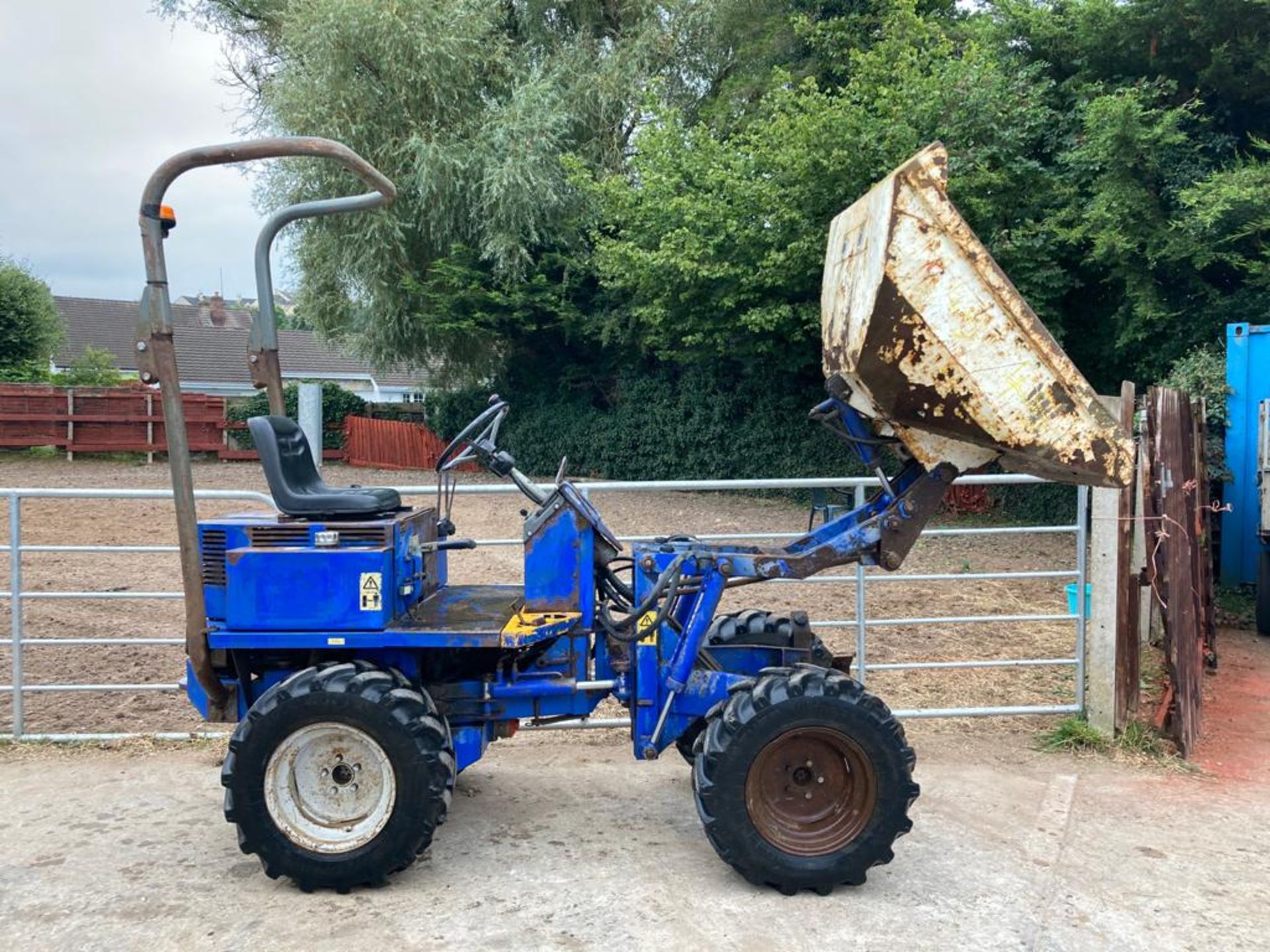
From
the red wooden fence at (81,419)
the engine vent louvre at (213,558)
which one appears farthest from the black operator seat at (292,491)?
the red wooden fence at (81,419)

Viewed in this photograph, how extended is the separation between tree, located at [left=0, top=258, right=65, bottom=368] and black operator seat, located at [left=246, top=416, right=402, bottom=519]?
27.7 meters

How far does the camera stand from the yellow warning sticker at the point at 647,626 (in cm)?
402

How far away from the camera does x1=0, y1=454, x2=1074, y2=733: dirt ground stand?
645cm

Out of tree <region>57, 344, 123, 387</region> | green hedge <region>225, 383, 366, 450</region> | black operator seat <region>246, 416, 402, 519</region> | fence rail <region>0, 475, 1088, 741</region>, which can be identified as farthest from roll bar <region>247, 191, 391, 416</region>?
tree <region>57, 344, 123, 387</region>

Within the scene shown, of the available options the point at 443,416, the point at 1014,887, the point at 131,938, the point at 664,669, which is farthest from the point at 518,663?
the point at 443,416

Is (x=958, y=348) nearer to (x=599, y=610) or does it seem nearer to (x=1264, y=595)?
(x=599, y=610)

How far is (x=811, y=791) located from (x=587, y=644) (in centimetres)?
108

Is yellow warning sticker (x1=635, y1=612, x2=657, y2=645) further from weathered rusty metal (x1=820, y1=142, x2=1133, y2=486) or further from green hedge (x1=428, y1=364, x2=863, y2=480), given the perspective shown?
green hedge (x1=428, y1=364, x2=863, y2=480)

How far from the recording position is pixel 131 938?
11.3ft

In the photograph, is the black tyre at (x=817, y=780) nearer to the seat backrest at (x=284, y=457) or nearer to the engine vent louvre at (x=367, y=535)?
the engine vent louvre at (x=367, y=535)

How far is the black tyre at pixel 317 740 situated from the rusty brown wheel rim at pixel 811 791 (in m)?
1.22

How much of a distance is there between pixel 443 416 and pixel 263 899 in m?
23.1

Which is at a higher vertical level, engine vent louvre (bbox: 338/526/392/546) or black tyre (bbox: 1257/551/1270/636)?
engine vent louvre (bbox: 338/526/392/546)

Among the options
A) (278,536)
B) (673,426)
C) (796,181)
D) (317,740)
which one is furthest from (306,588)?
(673,426)
